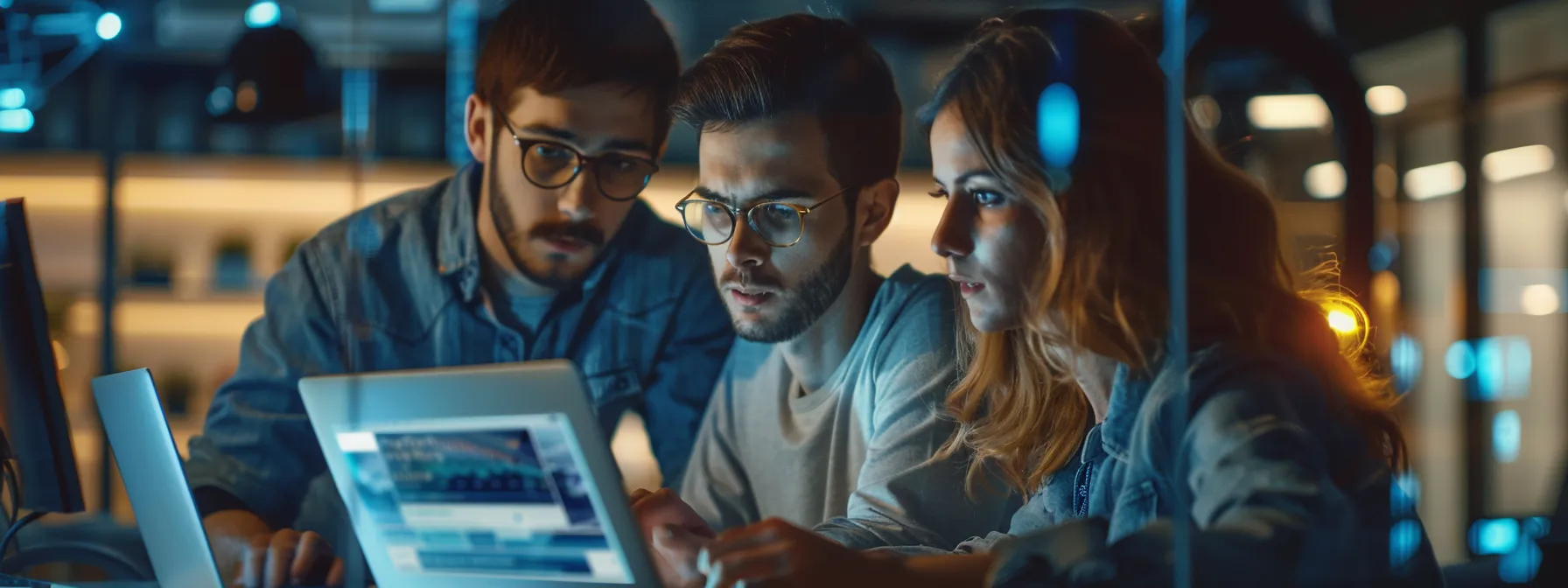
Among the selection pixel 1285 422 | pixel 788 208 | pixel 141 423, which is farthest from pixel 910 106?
pixel 141 423

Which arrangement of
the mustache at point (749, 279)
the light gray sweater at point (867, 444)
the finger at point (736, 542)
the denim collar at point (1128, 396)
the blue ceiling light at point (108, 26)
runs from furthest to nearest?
the blue ceiling light at point (108, 26) < the mustache at point (749, 279) < the light gray sweater at point (867, 444) < the finger at point (736, 542) < the denim collar at point (1128, 396)

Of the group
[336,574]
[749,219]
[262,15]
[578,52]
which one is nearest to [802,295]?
[749,219]

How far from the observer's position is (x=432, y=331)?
2477mm

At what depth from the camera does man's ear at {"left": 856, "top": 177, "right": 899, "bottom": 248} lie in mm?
2131

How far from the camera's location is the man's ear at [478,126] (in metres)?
2.47

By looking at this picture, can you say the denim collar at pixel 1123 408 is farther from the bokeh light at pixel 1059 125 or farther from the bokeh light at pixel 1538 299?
the bokeh light at pixel 1538 299

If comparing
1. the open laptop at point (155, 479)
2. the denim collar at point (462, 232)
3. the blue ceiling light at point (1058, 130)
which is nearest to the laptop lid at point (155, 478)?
the open laptop at point (155, 479)

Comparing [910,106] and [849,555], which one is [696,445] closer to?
[849,555]

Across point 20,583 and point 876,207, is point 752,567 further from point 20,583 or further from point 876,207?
point 20,583

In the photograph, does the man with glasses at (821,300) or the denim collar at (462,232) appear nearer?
the man with glasses at (821,300)

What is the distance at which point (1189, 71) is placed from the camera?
200 cm

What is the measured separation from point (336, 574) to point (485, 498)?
2.57ft

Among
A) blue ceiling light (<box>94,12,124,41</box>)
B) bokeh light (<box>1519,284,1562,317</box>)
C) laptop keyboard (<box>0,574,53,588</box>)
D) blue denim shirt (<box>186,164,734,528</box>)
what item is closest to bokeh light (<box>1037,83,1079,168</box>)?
blue denim shirt (<box>186,164,734,528</box>)

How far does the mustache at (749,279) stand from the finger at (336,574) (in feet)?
2.81
